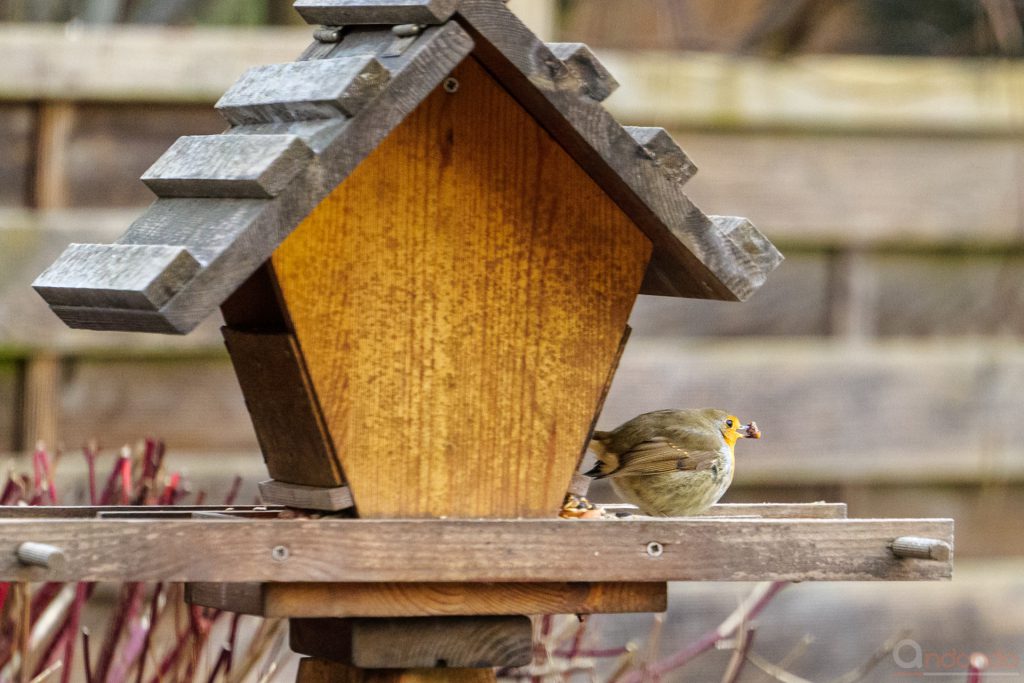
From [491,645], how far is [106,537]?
46 centimetres

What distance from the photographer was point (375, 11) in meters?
1.54

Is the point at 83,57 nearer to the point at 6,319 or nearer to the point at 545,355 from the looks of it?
the point at 6,319

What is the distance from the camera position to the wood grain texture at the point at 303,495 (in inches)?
61.5

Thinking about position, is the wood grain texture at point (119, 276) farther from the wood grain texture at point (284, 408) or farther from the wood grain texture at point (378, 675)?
the wood grain texture at point (378, 675)

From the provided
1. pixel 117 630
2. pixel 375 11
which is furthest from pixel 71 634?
pixel 375 11

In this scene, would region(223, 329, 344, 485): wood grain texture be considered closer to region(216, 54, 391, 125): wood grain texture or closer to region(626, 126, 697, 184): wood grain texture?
region(216, 54, 391, 125): wood grain texture

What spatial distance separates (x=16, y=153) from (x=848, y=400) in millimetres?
1978

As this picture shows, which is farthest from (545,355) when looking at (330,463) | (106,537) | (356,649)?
(106,537)

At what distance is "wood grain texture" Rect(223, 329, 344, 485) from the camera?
60.7 inches

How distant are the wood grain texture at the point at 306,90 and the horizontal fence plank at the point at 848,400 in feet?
6.39

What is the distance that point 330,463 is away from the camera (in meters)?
1.56

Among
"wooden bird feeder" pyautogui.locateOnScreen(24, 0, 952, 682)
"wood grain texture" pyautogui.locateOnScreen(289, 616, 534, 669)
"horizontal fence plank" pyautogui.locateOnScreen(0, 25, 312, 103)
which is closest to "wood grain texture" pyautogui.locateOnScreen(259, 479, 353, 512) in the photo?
"wooden bird feeder" pyautogui.locateOnScreen(24, 0, 952, 682)

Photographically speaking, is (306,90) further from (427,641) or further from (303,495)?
(427,641)

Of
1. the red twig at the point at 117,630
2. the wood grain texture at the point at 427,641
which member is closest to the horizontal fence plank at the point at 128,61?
the red twig at the point at 117,630
